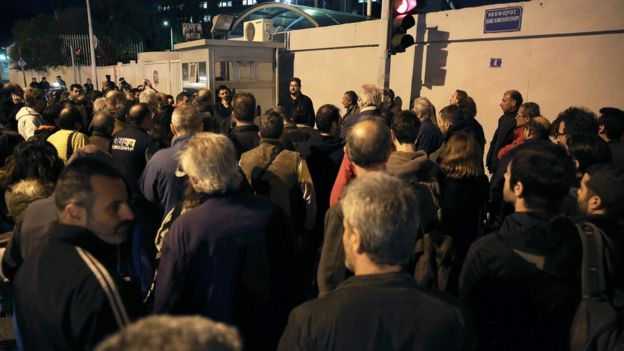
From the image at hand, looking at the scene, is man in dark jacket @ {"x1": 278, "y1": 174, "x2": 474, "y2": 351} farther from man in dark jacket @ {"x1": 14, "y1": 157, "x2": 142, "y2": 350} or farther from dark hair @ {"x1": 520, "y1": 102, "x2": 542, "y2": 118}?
dark hair @ {"x1": 520, "y1": 102, "x2": 542, "y2": 118}

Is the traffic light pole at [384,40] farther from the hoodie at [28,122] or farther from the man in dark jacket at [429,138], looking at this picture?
the hoodie at [28,122]

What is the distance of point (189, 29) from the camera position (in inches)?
508

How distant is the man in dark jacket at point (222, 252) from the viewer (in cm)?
242

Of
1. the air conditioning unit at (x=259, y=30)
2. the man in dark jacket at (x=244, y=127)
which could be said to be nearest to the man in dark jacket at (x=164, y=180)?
the man in dark jacket at (x=244, y=127)

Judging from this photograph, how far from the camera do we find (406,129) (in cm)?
347

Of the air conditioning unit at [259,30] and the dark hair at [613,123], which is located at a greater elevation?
the air conditioning unit at [259,30]

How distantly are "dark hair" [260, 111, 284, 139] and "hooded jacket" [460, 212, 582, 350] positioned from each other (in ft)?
7.43

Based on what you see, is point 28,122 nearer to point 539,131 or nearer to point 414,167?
point 414,167

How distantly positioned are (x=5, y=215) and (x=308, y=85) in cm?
937

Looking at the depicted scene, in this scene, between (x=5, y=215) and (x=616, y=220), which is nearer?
(x=616, y=220)

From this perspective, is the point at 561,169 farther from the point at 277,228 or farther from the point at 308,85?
the point at 308,85

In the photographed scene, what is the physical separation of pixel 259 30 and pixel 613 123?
32.1ft

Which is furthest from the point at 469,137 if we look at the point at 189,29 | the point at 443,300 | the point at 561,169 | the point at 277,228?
the point at 189,29

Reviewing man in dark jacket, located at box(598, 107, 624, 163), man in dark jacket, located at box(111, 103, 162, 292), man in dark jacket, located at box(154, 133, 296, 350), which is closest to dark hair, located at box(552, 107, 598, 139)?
man in dark jacket, located at box(598, 107, 624, 163)
